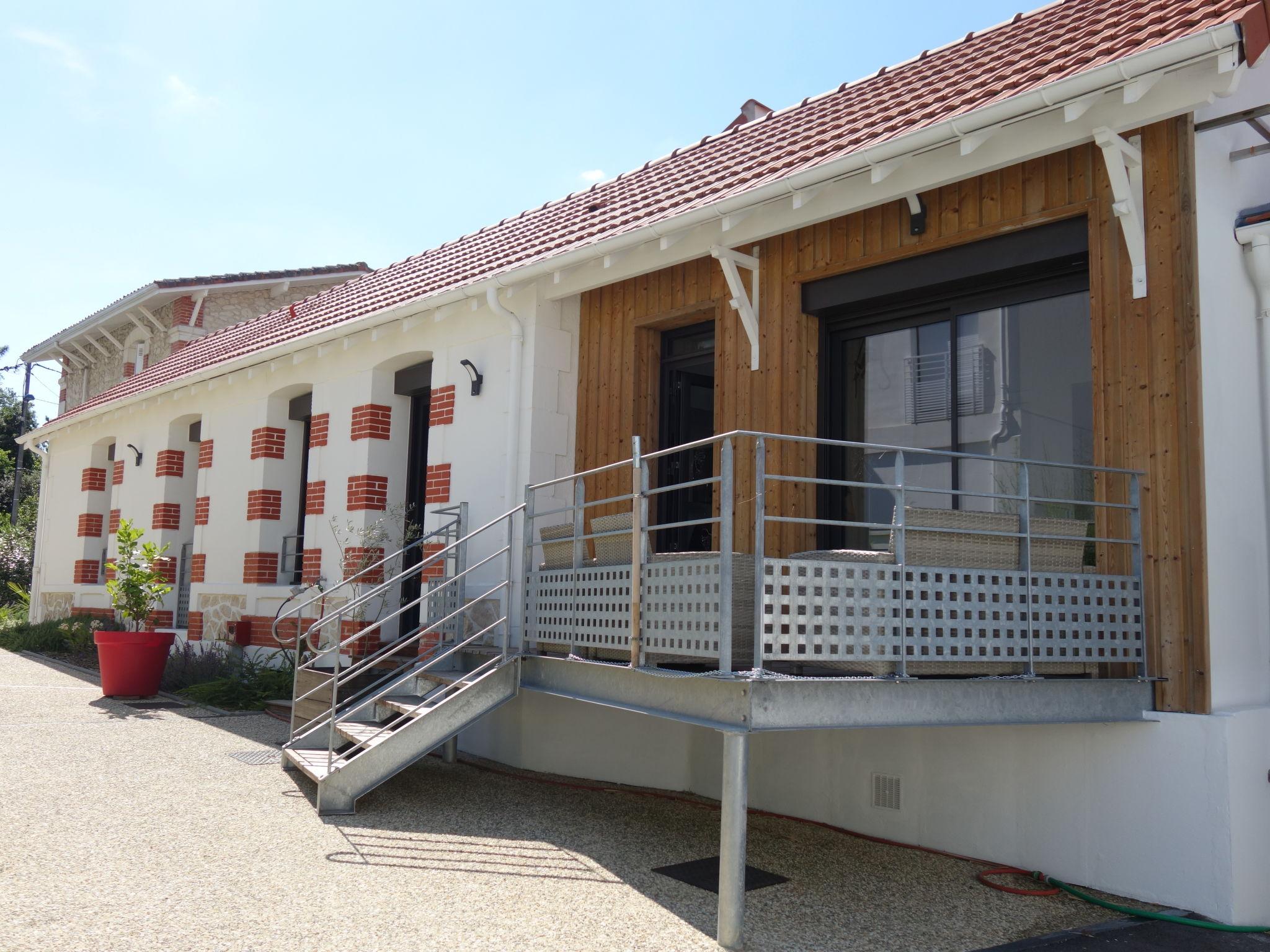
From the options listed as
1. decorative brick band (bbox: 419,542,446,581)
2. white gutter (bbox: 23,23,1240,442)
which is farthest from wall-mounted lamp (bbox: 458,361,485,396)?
decorative brick band (bbox: 419,542,446,581)

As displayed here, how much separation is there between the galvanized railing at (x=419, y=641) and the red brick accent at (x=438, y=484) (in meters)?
0.42

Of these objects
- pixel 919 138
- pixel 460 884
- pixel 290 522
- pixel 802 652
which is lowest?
pixel 460 884

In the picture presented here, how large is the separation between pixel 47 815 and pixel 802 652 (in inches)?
168

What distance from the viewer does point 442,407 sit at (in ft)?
29.9

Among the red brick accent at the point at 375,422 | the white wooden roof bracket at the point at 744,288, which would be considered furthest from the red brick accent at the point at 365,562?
the white wooden roof bracket at the point at 744,288

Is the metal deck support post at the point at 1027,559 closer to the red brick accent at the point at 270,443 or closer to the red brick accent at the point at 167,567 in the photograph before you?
the red brick accent at the point at 270,443

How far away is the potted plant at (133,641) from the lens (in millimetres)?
10336

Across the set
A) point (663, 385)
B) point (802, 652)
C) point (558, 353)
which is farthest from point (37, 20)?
point (802, 652)

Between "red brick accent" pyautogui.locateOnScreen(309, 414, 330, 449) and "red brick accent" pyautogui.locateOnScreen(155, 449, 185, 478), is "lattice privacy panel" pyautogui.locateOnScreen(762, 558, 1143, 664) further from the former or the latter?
"red brick accent" pyautogui.locateOnScreen(155, 449, 185, 478)

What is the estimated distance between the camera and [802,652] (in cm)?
457

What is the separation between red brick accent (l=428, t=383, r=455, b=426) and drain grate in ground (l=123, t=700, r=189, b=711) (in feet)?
12.4

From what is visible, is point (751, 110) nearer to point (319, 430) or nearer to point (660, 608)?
point (319, 430)

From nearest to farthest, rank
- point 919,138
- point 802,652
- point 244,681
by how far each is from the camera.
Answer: point 802,652 → point 919,138 → point 244,681

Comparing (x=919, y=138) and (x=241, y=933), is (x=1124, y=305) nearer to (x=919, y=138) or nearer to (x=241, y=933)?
(x=919, y=138)
